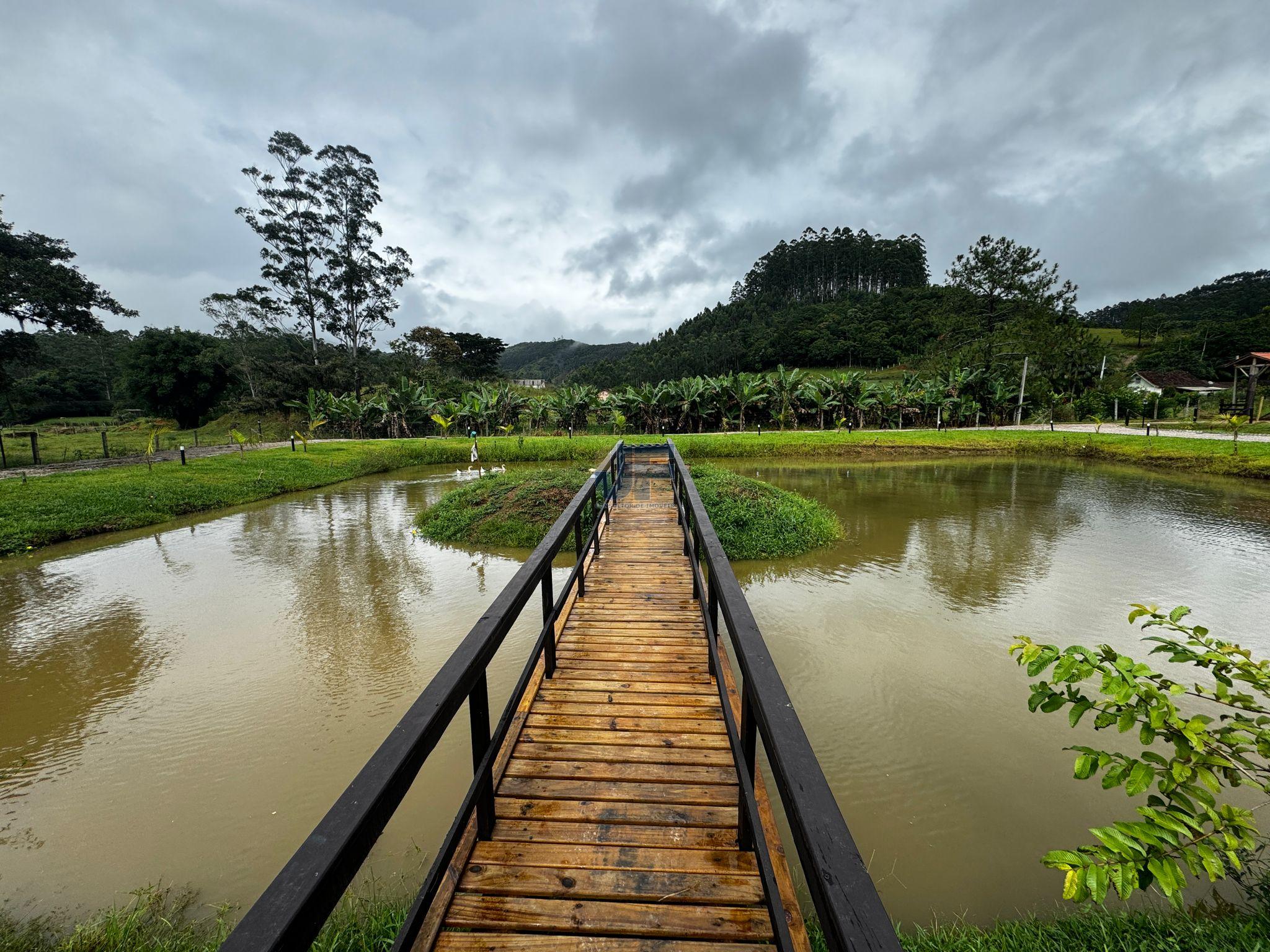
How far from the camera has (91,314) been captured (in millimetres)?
20578

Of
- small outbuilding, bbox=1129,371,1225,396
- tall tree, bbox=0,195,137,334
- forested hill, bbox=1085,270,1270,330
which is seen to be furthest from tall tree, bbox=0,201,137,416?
forested hill, bbox=1085,270,1270,330

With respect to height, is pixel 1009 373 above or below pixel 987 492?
above

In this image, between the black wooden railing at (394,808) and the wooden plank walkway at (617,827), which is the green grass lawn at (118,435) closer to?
the wooden plank walkway at (617,827)

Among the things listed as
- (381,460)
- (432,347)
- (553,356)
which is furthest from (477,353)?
(553,356)

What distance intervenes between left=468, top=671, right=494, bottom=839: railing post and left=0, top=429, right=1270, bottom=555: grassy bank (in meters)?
13.2

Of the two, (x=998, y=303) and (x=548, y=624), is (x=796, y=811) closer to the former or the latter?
(x=548, y=624)

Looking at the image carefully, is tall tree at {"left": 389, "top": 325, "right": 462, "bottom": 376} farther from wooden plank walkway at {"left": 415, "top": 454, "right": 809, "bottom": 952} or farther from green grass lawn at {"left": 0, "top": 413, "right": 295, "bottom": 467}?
wooden plank walkway at {"left": 415, "top": 454, "right": 809, "bottom": 952}

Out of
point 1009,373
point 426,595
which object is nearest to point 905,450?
point 1009,373

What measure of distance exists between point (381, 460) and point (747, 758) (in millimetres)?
22135

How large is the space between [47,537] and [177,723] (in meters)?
9.26

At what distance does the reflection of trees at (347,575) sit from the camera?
5.89m

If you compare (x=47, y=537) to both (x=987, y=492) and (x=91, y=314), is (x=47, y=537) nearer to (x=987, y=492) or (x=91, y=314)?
(x=91, y=314)

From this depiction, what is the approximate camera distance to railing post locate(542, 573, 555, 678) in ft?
10.1

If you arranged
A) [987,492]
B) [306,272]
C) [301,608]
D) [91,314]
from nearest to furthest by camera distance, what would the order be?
[301,608]
[987,492]
[91,314]
[306,272]
